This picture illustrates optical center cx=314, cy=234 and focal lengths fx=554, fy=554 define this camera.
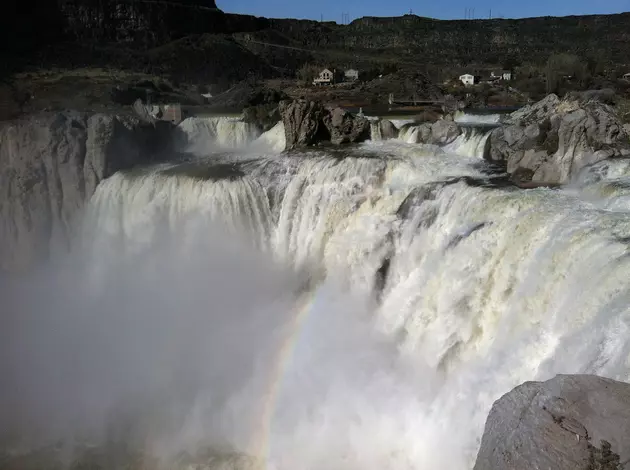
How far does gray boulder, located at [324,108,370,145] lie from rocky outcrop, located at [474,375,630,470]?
1632cm

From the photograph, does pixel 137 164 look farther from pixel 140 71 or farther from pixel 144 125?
pixel 140 71

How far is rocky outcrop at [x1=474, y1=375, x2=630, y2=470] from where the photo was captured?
164 inches

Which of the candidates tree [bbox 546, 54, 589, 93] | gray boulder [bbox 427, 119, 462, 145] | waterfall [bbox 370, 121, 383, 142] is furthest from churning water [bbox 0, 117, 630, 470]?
tree [bbox 546, 54, 589, 93]

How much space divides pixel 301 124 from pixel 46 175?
9.11 metres

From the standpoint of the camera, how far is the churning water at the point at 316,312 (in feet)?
28.5

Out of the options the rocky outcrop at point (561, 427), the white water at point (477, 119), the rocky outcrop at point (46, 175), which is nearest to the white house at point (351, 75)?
the white water at point (477, 119)

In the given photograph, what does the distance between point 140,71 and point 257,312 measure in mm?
54874

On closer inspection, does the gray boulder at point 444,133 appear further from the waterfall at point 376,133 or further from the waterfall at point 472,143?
the waterfall at point 376,133

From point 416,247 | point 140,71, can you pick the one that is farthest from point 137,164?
point 140,71

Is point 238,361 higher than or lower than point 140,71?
lower

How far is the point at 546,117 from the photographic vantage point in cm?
1585

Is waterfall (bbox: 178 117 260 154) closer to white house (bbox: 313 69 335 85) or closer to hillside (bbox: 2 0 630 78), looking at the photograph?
white house (bbox: 313 69 335 85)

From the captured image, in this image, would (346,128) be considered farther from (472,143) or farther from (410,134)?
(472,143)

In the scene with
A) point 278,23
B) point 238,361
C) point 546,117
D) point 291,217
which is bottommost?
point 238,361
